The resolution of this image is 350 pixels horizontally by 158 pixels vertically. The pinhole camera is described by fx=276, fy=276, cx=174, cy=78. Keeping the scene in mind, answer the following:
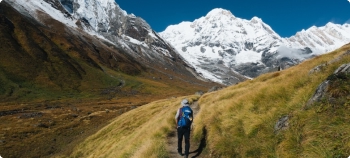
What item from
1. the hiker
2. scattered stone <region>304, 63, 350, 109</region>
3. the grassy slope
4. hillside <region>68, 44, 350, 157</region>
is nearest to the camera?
the grassy slope

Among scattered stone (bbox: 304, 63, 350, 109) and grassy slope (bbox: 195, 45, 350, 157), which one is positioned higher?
scattered stone (bbox: 304, 63, 350, 109)

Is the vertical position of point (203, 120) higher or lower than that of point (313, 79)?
lower

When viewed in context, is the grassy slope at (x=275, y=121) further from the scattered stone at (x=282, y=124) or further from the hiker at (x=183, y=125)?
the hiker at (x=183, y=125)

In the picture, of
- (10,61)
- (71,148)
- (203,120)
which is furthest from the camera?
(10,61)

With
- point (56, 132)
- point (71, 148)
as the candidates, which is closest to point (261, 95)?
point (71, 148)

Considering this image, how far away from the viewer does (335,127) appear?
10.3 meters

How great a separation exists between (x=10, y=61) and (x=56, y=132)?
443 ft

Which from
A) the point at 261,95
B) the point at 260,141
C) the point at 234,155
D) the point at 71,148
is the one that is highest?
the point at 261,95

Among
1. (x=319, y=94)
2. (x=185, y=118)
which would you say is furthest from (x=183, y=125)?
(x=319, y=94)

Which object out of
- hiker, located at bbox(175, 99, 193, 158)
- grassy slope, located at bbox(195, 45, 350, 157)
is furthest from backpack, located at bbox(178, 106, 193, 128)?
grassy slope, located at bbox(195, 45, 350, 157)

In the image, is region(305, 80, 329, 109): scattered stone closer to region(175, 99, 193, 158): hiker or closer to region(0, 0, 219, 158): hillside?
region(175, 99, 193, 158): hiker

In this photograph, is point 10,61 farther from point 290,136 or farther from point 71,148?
point 290,136

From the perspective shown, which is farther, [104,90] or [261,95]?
[104,90]

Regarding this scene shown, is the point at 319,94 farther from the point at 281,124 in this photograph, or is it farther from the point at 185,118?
the point at 185,118
